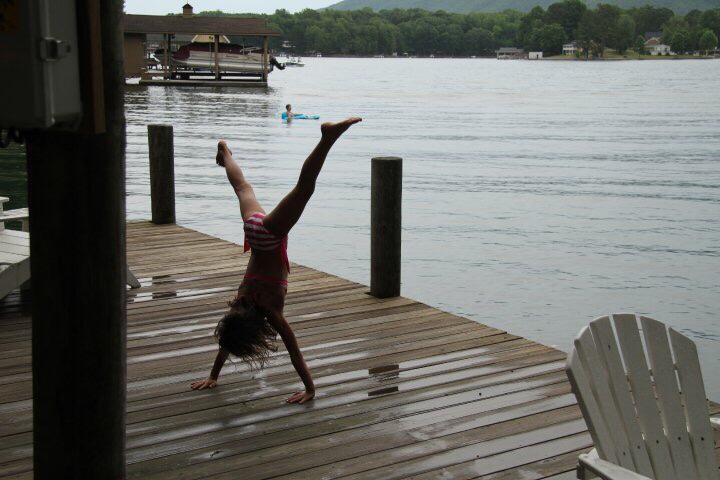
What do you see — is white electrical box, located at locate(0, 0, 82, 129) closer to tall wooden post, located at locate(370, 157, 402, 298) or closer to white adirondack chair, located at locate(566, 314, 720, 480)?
white adirondack chair, located at locate(566, 314, 720, 480)

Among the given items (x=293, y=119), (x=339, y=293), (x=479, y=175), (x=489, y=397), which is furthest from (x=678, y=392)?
(x=293, y=119)

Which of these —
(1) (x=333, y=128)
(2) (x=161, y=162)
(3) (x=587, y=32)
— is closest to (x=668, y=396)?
(1) (x=333, y=128)

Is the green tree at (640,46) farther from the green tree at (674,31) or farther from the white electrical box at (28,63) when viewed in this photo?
the white electrical box at (28,63)

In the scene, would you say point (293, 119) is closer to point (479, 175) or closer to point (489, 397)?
point (479, 175)

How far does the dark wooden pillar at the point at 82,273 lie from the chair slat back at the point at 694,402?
6.40 feet

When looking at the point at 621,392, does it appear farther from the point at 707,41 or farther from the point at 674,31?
the point at 674,31

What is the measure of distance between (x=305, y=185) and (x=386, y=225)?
253 cm

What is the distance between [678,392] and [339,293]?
3.89 m

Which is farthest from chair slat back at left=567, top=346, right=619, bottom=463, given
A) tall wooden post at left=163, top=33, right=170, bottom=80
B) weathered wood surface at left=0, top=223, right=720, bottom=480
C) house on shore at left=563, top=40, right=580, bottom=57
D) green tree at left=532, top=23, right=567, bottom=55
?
house on shore at left=563, top=40, right=580, bottom=57

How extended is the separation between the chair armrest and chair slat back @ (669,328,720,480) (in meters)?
0.65

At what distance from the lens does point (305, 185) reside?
4.38 meters

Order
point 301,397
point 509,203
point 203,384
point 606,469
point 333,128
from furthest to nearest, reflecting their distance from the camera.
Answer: point 509,203 < point 203,384 < point 301,397 < point 333,128 < point 606,469

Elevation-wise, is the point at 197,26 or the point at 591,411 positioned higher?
the point at 197,26

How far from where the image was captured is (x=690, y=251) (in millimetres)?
17500
